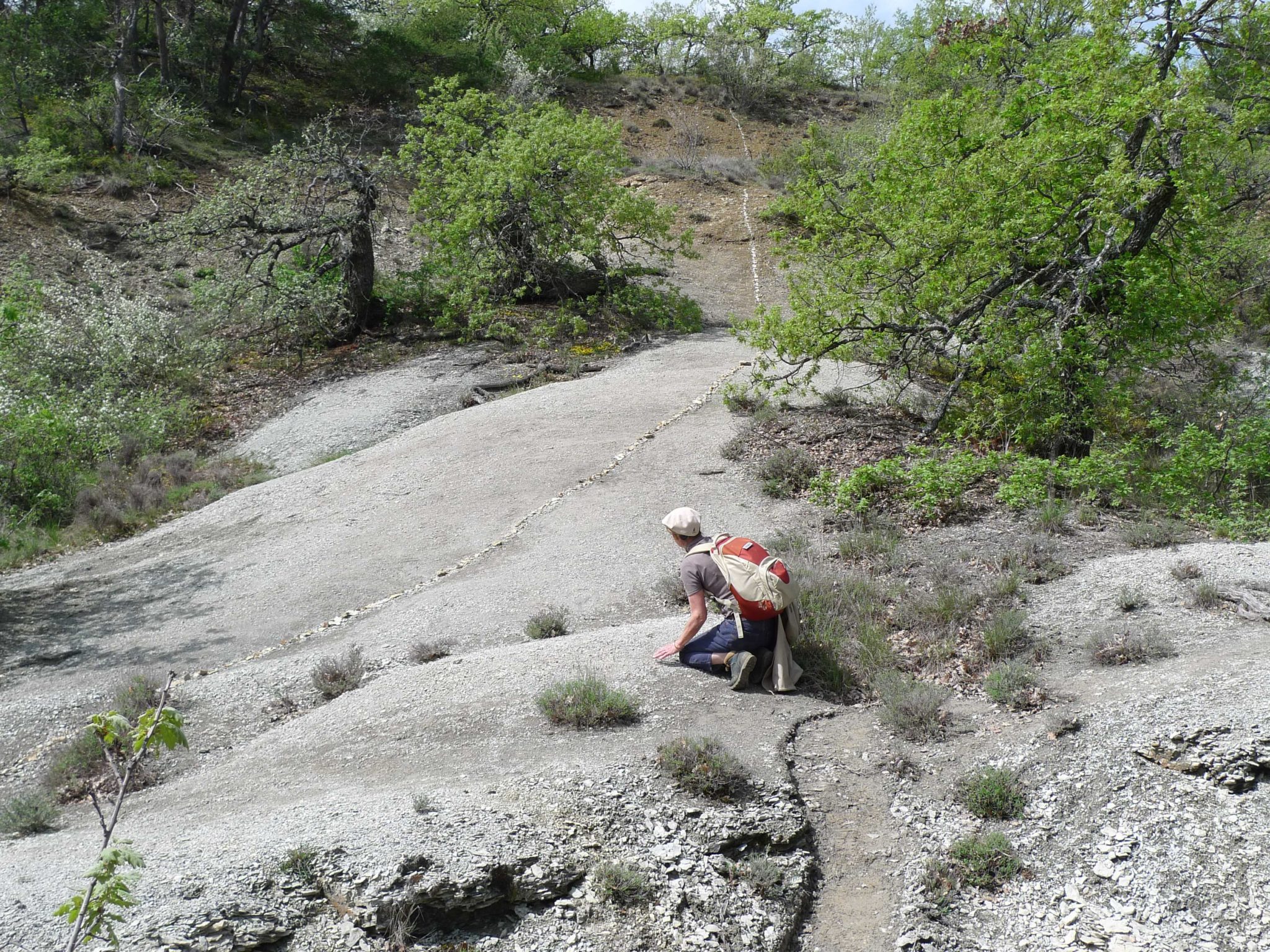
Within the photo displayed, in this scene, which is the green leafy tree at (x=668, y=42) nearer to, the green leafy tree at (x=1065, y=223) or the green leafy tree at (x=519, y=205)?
the green leafy tree at (x=519, y=205)

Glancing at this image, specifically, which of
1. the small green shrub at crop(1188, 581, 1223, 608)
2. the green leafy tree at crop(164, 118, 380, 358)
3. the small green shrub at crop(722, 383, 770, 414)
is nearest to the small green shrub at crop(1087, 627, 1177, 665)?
the small green shrub at crop(1188, 581, 1223, 608)

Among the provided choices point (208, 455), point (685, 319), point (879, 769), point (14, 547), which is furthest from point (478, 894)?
point (685, 319)

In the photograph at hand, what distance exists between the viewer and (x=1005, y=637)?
20.4ft

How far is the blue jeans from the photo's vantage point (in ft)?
19.0

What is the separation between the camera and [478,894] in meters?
4.18

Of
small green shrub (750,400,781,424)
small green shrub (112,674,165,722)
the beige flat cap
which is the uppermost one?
the beige flat cap

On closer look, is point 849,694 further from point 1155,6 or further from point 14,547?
point 14,547

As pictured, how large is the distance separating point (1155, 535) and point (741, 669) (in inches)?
156

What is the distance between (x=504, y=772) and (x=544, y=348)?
13.8 metres

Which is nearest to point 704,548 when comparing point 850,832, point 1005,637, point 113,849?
point 850,832

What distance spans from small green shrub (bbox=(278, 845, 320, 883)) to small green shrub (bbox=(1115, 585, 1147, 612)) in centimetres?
520

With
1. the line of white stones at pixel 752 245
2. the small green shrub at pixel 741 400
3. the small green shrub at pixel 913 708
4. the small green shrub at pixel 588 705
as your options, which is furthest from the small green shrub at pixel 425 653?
the line of white stones at pixel 752 245

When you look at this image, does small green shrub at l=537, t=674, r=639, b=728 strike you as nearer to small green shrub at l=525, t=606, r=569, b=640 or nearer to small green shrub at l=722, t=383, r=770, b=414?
small green shrub at l=525, t=606, r=569, b=640

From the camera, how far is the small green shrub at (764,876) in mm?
4332
